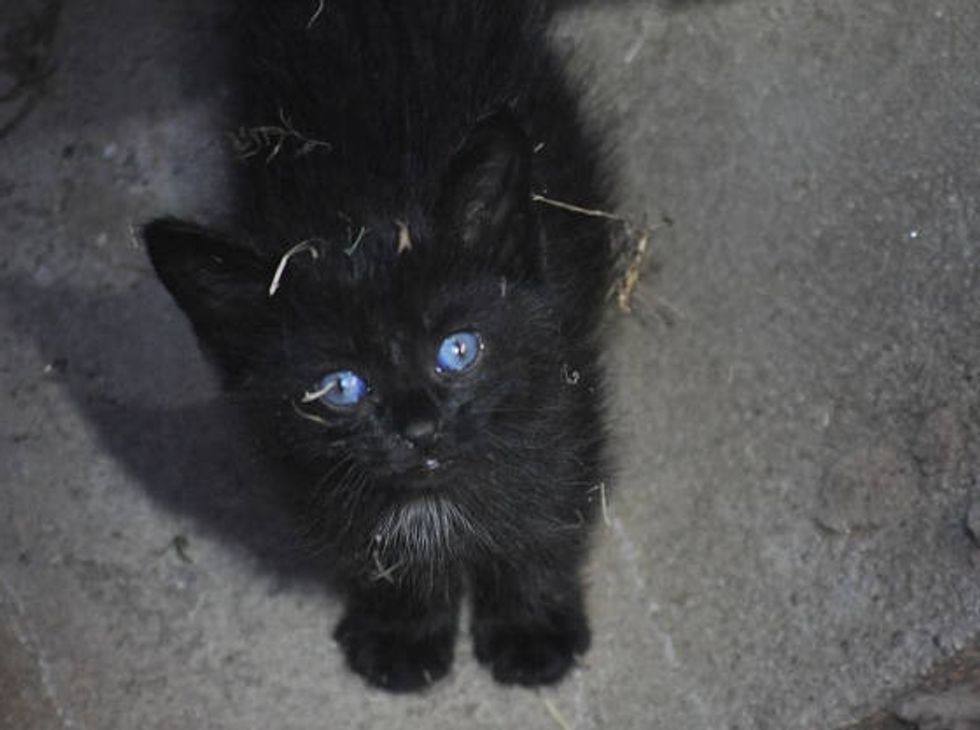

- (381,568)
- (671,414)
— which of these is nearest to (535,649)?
(381,568)

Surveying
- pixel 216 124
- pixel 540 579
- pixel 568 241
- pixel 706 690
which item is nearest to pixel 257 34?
pixel 216 124

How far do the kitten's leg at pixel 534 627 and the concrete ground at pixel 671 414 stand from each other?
0.06 meters

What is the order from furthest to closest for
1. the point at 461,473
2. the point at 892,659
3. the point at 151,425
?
the point at 151,425 < the point at 892,659 < the point at 461,473

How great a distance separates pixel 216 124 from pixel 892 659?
2010 mm

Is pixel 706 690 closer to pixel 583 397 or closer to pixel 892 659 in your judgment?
pixel 892 659

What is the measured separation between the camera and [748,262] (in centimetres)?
370

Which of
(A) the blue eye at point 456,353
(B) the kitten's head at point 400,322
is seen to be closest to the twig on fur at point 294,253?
(B) the kitten's head at point 400,322

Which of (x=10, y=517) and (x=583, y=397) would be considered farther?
(x=10, y=517)

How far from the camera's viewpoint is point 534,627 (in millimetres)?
3492

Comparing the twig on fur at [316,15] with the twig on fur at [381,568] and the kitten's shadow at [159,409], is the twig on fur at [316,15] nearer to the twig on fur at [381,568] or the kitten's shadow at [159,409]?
the kitten's shadow at [159,409]

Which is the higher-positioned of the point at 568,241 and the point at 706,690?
the point at 568,241

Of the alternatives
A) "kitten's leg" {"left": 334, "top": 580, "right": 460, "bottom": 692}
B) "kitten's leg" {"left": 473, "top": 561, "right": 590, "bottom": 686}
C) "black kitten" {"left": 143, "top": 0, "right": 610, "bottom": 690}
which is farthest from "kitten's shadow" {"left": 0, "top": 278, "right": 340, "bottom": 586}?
A: "kitten's leg" {"left": 473, "top": 561, "right": 590, "bottom": 686}

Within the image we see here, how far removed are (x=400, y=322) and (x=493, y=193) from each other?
0.28 m

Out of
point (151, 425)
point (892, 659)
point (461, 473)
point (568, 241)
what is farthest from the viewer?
point (151, 425)
